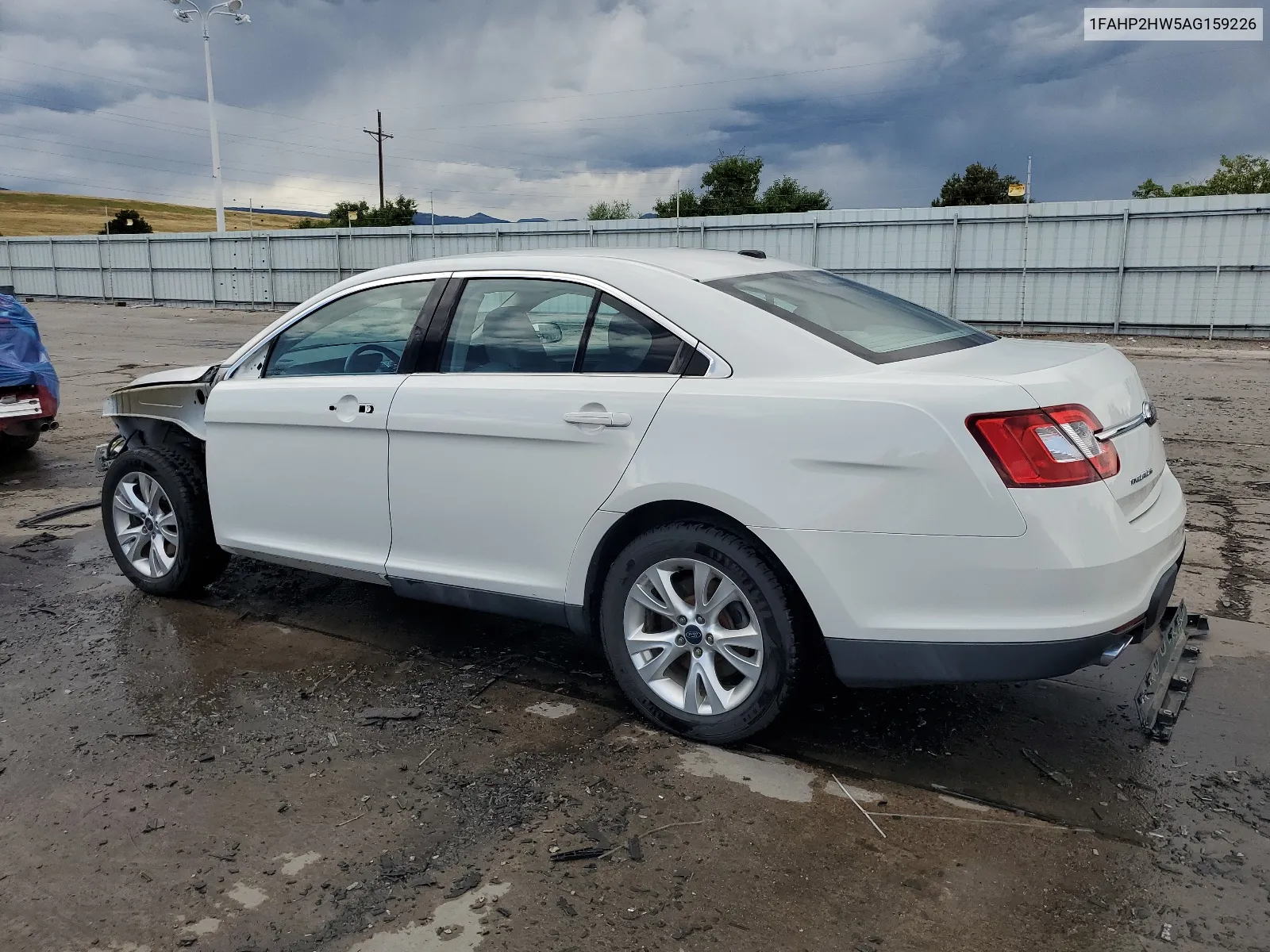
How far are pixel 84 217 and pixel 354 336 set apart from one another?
14029 cm

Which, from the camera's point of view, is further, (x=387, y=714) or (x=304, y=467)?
(x=304, y=467)

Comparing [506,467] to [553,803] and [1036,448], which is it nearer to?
[553,803]

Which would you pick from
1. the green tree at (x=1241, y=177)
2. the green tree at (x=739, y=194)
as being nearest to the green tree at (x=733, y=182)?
the green tree at (x=739, y=194)

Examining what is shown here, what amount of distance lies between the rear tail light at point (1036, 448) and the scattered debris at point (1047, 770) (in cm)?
98

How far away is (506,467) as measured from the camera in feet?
12.3

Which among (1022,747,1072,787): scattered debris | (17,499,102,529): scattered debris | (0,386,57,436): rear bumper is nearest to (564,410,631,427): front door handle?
(1022,747,1072,787): scattered debris

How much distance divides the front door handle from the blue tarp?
21.2ft

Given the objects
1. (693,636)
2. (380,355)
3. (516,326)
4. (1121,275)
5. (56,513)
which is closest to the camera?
(693,636)

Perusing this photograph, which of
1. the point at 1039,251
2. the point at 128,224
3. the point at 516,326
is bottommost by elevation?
the point at 516,326

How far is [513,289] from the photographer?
3.97 metres

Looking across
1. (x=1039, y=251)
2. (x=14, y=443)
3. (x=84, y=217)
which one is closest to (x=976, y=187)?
(x=1039, y=251)

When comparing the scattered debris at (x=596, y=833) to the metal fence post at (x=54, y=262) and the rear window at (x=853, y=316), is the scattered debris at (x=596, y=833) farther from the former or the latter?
the metal fence post at (x=54, y=262)

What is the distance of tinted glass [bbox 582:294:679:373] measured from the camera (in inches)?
138

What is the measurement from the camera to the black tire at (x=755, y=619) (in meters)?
3.24
